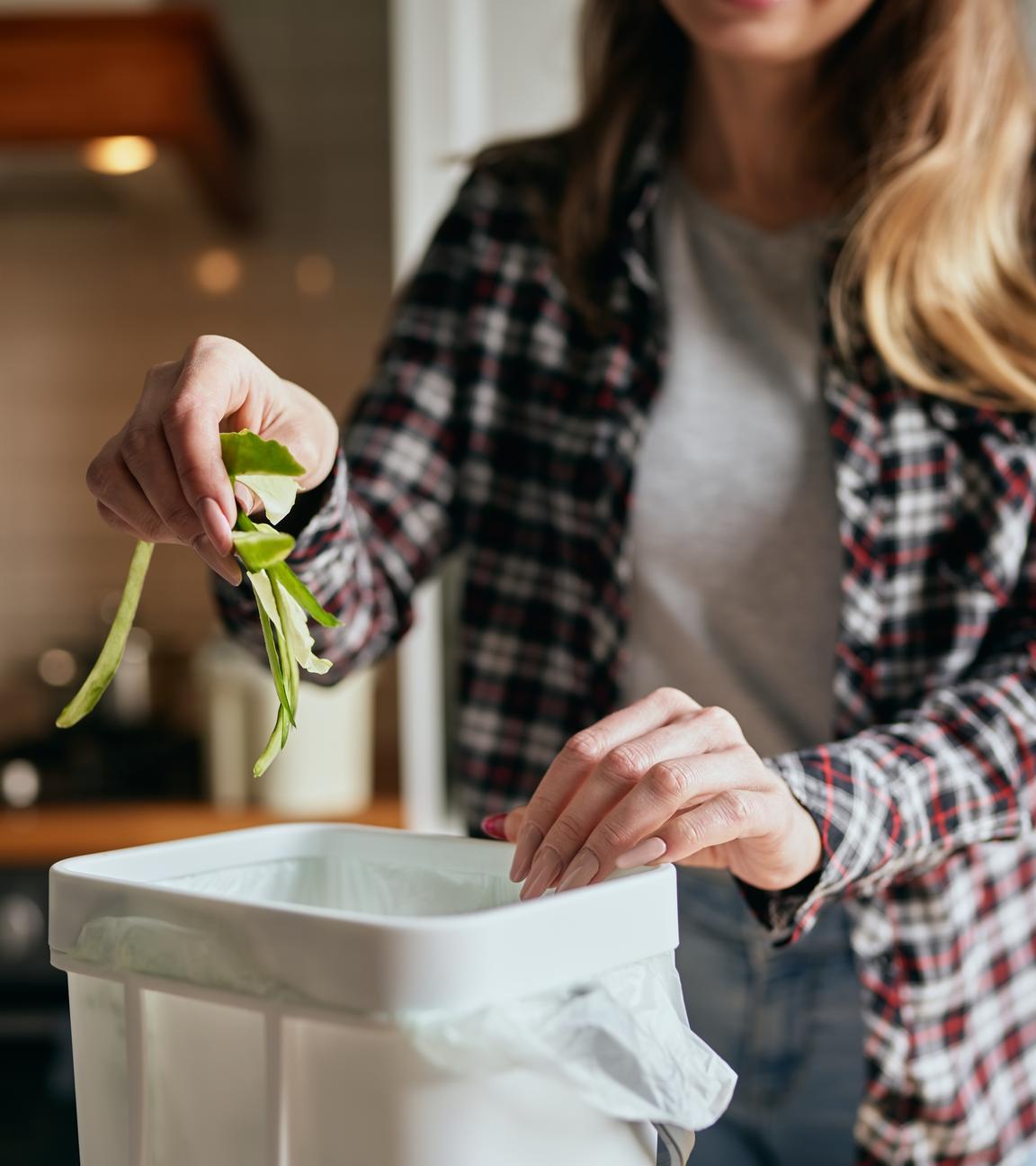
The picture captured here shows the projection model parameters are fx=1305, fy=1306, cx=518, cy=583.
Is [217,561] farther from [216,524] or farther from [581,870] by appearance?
[581,870]

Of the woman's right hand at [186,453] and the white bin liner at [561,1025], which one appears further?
the woman's right hand at [186,453]

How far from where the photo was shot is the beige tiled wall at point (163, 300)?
204cm

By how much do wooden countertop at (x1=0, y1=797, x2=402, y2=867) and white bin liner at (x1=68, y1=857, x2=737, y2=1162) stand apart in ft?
4.08

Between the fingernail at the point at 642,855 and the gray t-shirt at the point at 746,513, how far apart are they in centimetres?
37

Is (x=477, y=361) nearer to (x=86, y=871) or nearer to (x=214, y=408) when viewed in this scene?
(x=214, y=408)

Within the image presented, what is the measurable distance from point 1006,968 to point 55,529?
1.72 metres

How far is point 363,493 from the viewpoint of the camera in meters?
0.80

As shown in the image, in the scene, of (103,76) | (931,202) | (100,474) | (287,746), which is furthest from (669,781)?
(103,76)

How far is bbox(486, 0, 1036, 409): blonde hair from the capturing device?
2.46ft

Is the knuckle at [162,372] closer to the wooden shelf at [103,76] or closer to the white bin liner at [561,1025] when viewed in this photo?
the white bin liner at [561,1025]

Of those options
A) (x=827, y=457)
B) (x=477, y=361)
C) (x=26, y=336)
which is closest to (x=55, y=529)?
(x=26, y=336)

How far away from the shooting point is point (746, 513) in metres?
0.78

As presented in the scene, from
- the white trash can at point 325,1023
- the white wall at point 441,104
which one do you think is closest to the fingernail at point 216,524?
the white trash can at point 325,1023

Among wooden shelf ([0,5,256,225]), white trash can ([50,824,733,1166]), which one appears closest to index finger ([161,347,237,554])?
white trash can ([50,824,733,1166])
